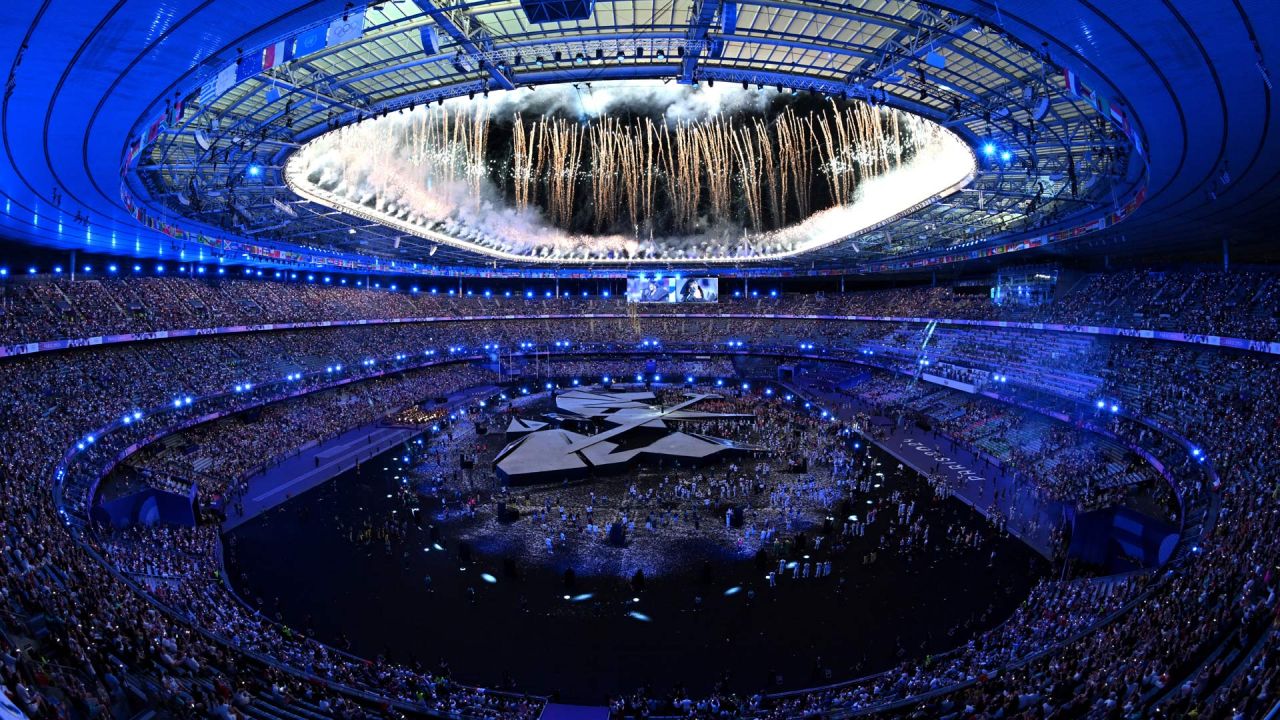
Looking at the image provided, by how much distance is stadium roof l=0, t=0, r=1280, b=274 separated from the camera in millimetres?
11266

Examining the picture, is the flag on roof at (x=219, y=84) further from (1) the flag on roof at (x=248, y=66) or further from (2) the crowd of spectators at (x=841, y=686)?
(2) the crowd of spectators at (x=841, y=686)

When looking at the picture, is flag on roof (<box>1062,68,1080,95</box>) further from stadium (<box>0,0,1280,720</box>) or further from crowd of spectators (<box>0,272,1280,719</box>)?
crowd of spectators (<box>0,272,1280,719</box>)

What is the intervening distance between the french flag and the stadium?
0.09 m

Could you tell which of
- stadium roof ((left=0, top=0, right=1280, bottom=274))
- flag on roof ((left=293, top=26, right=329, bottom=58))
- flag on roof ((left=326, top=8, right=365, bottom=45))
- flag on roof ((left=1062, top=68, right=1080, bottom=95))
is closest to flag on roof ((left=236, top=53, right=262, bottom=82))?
stadium roof ((left=0, top=0, right=1280, bottom=274))

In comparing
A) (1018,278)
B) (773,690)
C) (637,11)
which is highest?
(637,11)

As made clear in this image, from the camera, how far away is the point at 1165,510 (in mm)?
23250

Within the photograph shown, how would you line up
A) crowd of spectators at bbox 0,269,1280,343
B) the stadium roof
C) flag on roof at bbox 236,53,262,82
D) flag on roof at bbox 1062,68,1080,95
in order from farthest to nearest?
crowd of spectators at bbox 0,269,1280,343 → flag on roof at bbox 1062,68,1080,95 → flag on roof at bbox 236,53,262,82 → the stadium roof

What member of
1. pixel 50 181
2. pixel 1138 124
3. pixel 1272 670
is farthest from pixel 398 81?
pixel 1272 670

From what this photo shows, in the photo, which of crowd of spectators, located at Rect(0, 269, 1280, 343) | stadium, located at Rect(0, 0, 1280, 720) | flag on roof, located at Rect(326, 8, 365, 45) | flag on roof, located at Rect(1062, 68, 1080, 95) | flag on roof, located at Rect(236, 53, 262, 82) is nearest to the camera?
stadium, located at Rect(0, 0, 1280, 720)

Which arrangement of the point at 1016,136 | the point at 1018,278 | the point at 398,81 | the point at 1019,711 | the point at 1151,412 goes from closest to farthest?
the point at 1019,711 → the point at 398,81 → the point at 1016,136 → the point at 1151,412 → the point at 1018,278

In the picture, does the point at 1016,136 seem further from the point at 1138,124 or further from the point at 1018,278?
the point at 1018,278

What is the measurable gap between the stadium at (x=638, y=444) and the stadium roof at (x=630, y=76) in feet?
0.44

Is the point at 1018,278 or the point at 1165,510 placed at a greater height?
the point at 1018,278

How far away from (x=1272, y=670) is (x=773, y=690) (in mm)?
9064
